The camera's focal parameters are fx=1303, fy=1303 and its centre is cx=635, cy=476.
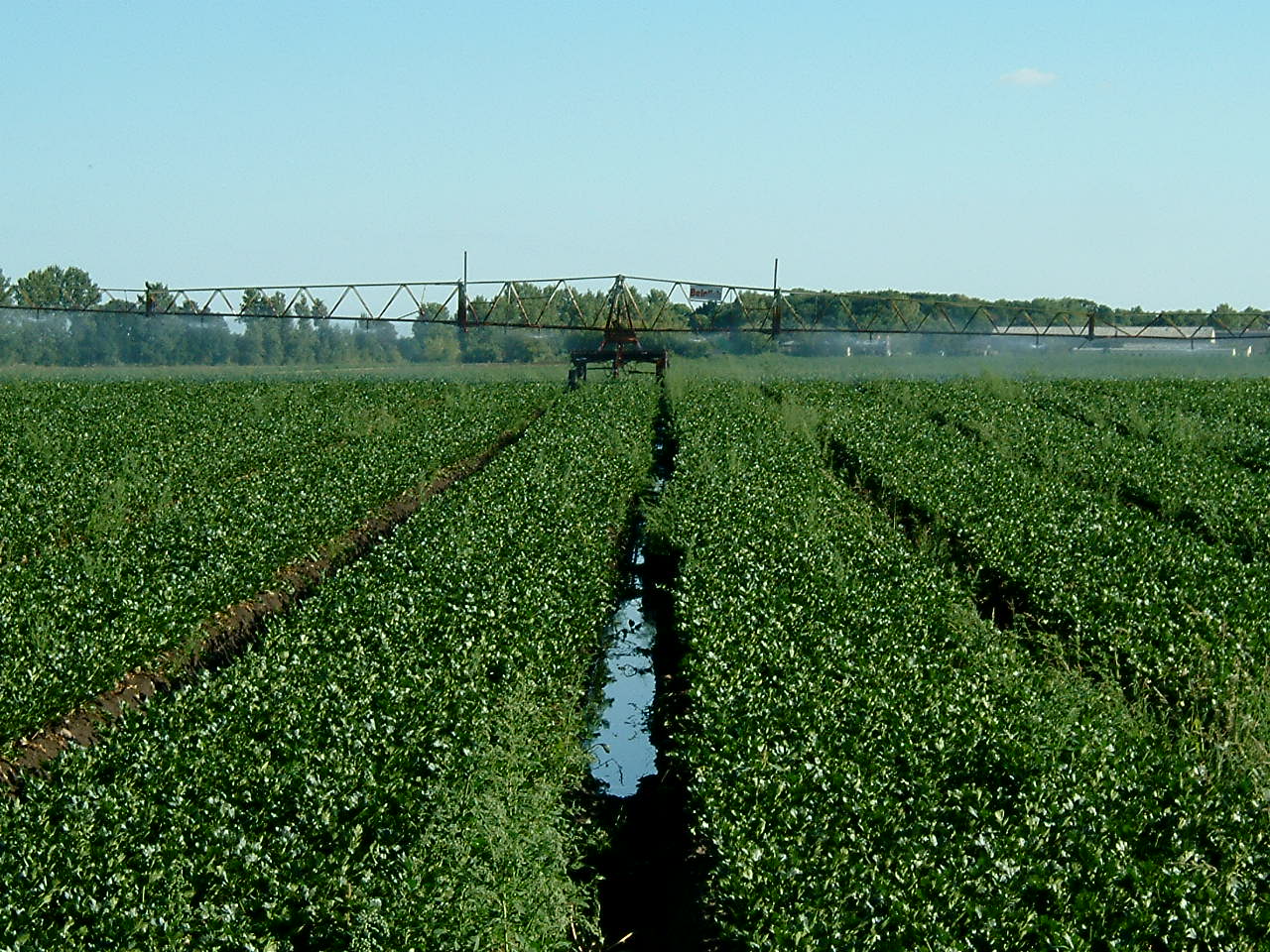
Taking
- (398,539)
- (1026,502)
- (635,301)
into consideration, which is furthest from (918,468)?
(635,301)

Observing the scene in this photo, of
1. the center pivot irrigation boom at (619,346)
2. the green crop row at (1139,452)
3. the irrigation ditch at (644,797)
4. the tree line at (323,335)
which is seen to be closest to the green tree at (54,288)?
the tree line at (323,335)

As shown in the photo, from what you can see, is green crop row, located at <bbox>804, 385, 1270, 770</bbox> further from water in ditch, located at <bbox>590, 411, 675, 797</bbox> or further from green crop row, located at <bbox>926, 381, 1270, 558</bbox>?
water in ditch, located at <bbox>590, 411, 675, 797</bbox>

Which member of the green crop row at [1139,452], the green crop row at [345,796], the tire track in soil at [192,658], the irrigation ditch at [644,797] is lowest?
the irrigation ditch at [644,797]

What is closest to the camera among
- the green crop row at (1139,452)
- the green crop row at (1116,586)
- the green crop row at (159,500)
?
the green crop row at (1116,586)

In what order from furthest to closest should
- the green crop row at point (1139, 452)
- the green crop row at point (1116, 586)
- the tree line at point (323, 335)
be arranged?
the tree line at point (323, 335)
the green crop row at point (1139, 452)
the green crop row at point (1116, 586)

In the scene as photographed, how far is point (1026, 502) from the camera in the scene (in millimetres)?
17641

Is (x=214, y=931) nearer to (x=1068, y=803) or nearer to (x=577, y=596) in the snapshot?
(x=1068, y=803)

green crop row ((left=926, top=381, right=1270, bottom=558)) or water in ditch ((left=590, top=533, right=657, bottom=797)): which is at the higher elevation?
green crop row ((left=926, top=381, right=1270, bottom=558))

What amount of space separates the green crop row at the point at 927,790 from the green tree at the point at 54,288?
271ft

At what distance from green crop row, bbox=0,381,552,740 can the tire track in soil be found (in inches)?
6.4

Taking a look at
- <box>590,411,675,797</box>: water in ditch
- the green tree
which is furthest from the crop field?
the green tree

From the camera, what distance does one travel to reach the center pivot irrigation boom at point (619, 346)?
172 feet

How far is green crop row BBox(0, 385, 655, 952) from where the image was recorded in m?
6.38

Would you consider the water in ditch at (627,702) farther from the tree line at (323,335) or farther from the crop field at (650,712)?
the tree line at (323,335)
